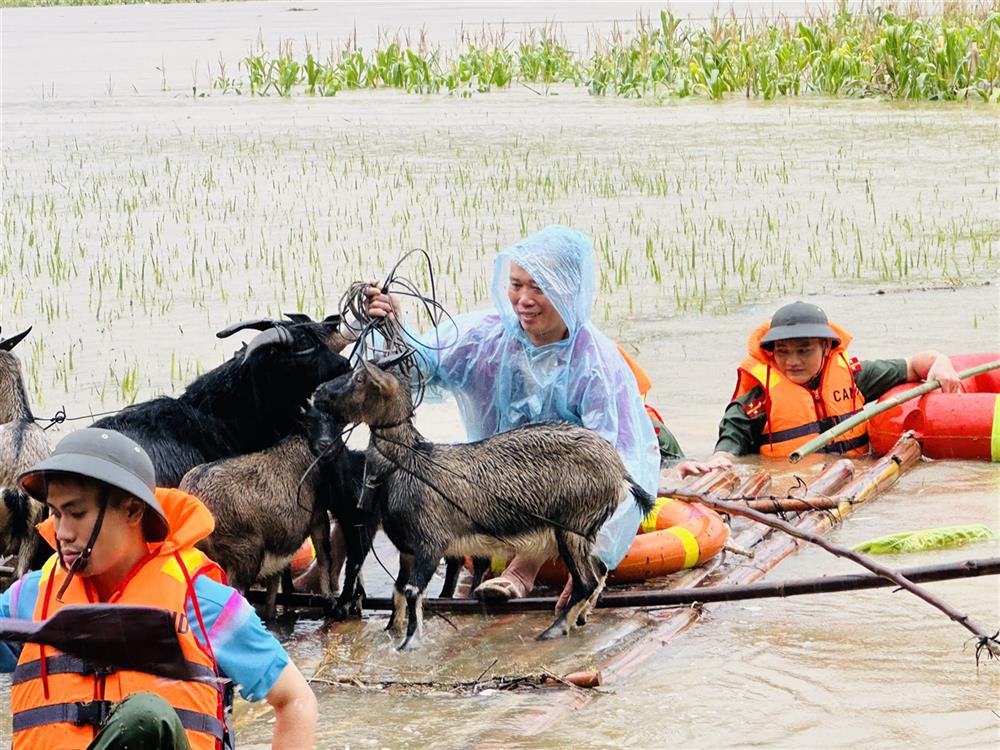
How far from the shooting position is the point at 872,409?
27.3ft

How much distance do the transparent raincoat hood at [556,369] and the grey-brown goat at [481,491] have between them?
23 cm

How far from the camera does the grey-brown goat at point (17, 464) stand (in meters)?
6.31

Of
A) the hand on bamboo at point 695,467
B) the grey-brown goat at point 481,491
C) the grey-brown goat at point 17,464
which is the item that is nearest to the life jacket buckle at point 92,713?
the grey-brown goat at point 481,491

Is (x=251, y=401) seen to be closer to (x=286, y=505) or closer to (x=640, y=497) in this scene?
(x=286, y=505)

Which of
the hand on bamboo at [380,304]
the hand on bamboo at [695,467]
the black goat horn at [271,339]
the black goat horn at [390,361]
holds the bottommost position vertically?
the hand on bamboo at [695,467]

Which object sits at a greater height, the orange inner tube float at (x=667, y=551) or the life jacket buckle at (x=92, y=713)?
the life jacket buckle at (x=92, y=713)

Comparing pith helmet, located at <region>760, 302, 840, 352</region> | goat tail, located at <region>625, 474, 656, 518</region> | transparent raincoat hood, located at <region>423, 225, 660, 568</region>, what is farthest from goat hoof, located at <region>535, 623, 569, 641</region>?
pith helmet, located at <region>760, 302, 840, 352</region>

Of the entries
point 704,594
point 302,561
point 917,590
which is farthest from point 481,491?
point 917,590

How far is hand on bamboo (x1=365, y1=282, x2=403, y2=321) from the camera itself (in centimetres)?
615

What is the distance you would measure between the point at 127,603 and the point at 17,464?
298 centimetres

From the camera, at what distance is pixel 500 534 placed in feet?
20.0

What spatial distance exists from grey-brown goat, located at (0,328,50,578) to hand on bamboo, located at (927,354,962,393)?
4.50m

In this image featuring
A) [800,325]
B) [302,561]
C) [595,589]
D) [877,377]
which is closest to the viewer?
[595,589]

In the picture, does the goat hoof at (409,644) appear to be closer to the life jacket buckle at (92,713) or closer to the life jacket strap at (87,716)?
the life jacket strap at (87,716)
